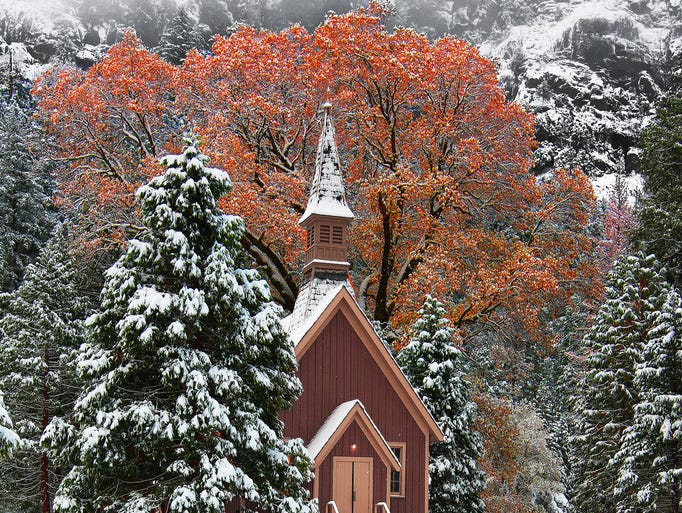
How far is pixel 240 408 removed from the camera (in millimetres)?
14742

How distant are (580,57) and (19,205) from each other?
9774 centimetres

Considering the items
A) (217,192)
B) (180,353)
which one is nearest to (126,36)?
(217,192)

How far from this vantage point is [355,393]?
21.4 m

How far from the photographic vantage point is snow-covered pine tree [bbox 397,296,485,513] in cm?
2456

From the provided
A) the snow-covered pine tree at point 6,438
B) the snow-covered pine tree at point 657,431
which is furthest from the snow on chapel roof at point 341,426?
the snow-covered pine tree at point 6,438

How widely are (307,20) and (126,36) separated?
61866mm

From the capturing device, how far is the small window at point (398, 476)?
21.4 m

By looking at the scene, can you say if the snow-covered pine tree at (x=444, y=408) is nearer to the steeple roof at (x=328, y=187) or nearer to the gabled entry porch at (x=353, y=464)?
the steeple roof at (x=328, y=187)

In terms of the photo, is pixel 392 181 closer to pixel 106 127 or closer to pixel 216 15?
pixel 106 127

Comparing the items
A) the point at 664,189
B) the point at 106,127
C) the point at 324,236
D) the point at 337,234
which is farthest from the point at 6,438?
the point at 664,189

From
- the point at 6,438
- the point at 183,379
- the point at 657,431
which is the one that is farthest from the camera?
the point at 657,431

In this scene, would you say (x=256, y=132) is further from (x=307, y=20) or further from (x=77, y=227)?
(x=307, y=20)

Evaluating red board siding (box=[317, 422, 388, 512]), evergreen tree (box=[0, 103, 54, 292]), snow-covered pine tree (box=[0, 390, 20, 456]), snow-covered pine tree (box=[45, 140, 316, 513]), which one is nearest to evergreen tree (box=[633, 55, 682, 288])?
red board siding (box=[317, 422, 388, 512])

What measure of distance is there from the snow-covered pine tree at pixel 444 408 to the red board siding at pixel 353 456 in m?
4.63
